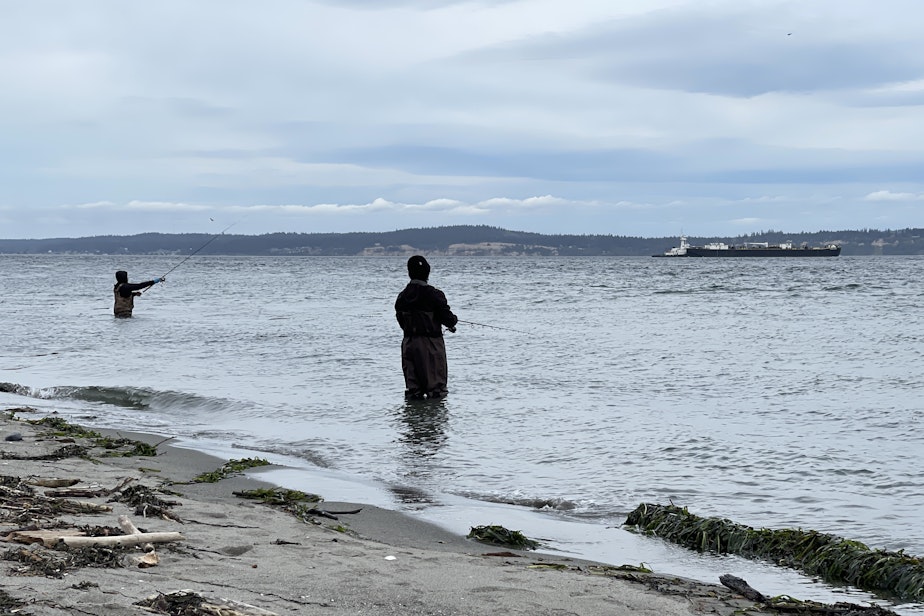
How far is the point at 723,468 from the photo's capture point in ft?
27.0

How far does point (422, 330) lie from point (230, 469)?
13.3ft

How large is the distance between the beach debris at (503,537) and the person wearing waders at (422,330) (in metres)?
5.49

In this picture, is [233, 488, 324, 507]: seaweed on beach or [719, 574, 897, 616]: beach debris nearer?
[719, 574, 897, 616]: beach debris

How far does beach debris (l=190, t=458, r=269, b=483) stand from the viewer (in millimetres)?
7434

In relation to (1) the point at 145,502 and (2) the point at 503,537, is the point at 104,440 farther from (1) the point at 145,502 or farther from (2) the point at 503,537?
(2) the point at 503,537

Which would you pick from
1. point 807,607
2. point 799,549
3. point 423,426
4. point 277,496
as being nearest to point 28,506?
point 277,496

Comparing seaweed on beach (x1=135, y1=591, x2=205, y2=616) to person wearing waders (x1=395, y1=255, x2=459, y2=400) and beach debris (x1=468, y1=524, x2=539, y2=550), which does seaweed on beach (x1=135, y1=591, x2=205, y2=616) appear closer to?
beach debris (x1=468, y1=524, x2=539, y2=550)

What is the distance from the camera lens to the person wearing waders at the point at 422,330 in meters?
11.4

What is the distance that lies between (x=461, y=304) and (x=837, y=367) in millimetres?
23951

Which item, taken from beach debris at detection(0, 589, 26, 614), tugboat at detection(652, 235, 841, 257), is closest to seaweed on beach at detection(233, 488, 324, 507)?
beach debris at detection(0, 589, 26, 614)

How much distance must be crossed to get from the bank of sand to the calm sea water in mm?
718

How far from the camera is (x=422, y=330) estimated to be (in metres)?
11.6

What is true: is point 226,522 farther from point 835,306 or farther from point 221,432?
point 835,306

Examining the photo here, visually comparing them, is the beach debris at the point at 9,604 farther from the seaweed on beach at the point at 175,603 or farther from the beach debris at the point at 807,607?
the beach debris at the point at 807,607
